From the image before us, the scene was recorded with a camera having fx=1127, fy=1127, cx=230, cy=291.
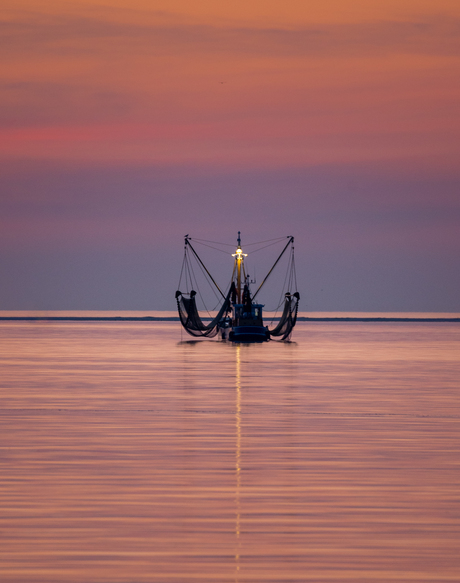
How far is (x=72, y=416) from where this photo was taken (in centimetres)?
3841

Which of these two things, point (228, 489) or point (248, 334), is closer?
point (228, 489)

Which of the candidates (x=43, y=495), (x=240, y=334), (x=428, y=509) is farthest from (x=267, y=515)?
(x=240, y=334)

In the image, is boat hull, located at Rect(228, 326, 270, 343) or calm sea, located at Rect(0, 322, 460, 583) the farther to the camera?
boat hull, located at Rect(228, 326, 270, 343)

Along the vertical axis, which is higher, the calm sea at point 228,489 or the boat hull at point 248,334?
the boat hull at point 248,334

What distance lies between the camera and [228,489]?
72.6 feet

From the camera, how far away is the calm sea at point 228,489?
1571 centimetres

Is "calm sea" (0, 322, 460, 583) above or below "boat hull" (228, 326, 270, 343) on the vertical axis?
below

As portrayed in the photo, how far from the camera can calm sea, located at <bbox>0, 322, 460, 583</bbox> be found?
51.5 ft

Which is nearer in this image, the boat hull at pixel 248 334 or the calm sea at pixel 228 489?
the calm sea at pixel 228 489

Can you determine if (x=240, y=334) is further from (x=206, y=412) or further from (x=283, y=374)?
(x=206, y=412)

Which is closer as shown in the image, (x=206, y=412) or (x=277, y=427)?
(x=277, y=427)

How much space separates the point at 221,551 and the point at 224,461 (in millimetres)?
10080

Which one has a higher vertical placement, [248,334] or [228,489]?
[248,334]

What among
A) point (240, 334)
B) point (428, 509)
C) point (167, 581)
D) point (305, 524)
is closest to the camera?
point (167, 581)
